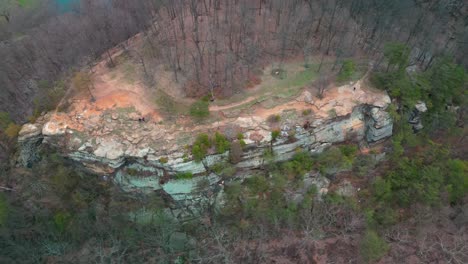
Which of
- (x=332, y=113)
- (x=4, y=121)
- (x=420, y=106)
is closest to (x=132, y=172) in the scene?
(x=4, y=121)

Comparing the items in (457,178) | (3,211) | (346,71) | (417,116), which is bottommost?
(3,211)

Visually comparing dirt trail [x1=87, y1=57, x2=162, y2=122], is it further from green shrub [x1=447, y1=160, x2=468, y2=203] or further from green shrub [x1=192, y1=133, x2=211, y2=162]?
green shrub [x1=447, y1=160, x2=468, y2=203]

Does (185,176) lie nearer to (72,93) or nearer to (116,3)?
(72,93)

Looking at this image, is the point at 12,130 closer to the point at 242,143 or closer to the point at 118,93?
the point at 118,93

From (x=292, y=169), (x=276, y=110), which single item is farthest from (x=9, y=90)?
(x=292, y=169)

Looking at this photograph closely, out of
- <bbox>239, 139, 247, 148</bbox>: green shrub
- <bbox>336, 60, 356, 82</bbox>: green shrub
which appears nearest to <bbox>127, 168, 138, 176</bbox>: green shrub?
<bbox>239, 139, 247, 148</bbox>: green shrub

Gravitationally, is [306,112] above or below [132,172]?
above
